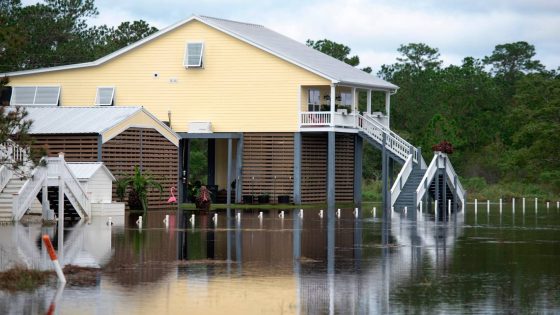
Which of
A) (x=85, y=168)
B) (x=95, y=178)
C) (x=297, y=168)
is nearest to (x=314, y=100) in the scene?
(x=297, y=168)

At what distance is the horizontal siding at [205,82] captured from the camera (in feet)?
204

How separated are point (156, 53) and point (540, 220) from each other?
75.0 ft

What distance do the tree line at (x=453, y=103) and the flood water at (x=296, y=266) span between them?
26114 mm

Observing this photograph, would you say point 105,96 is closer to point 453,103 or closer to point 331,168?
point 331,168

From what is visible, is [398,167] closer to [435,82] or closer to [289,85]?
[435,82]

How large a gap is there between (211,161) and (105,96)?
23.6 ft

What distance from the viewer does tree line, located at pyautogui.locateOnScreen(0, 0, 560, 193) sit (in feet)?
235

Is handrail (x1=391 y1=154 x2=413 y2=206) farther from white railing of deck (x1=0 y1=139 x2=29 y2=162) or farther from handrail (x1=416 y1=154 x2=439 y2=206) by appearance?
white railing of deck (x1=0 y1=139 x2=29 y2=162)

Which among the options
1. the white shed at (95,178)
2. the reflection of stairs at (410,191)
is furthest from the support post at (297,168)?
the white shed at (95,178)

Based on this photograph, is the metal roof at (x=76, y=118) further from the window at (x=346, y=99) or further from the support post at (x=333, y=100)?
the window at (x=346, y=99)

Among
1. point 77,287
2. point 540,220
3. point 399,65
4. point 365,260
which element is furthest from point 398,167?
point 77,287

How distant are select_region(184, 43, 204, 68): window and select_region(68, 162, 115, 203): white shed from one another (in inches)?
571

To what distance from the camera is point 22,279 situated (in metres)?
24.0

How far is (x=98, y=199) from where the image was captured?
162ft
